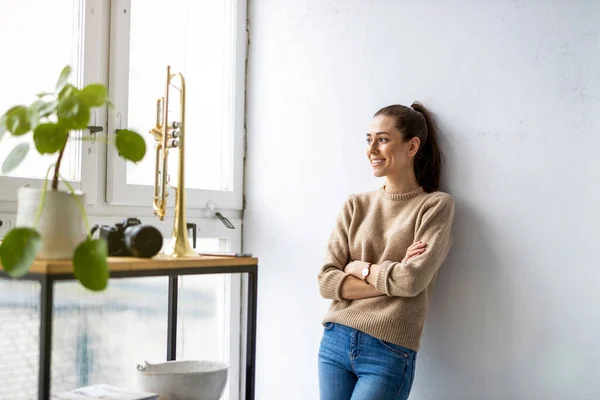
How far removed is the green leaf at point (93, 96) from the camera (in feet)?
4.17

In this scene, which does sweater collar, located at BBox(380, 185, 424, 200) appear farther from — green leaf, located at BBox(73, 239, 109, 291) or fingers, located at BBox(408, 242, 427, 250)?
green leaf, located at BBox(73, 239, 109, 291)

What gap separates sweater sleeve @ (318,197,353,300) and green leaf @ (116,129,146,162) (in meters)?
0.84

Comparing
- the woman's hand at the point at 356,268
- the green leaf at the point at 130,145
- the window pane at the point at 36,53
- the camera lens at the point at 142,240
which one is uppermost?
the window pane at the point at 36,53

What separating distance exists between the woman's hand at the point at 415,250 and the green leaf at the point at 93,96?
991 millimetres

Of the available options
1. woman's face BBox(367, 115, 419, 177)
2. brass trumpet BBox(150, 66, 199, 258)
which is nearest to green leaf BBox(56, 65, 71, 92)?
brass trumpet BBox(150, 66, 199, 258)

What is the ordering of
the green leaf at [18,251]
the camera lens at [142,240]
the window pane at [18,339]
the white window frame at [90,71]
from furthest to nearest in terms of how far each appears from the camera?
the white window frame at [90,71], the window pane at [18,339], the camera lens at [142,240], the green leaf at [18,251]

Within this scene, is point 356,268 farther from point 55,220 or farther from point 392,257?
point 55,220

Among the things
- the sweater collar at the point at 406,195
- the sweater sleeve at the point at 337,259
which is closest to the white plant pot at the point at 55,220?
the sweater sleeve at the point at 337,259

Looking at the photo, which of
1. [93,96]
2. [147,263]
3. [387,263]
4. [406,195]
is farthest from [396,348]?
[93,96]

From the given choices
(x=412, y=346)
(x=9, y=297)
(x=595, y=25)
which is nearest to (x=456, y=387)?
(x=412, y=346)

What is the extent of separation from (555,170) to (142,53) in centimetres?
132

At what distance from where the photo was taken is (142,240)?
1.42 meters

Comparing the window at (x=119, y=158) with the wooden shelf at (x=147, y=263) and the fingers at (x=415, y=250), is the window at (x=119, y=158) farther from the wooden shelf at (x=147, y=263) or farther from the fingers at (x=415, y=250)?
the fingers at (x=415, y=250)

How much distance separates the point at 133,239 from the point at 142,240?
2cm
